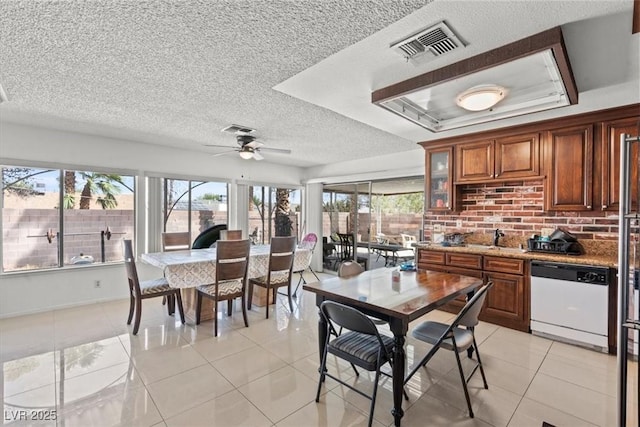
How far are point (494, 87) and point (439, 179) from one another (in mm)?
2080

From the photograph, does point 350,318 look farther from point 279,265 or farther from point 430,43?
point 279,265

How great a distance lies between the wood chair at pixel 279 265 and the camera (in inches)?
148

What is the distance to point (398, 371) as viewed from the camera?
1826mm

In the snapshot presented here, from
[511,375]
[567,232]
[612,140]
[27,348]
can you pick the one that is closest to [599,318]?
[567,232]

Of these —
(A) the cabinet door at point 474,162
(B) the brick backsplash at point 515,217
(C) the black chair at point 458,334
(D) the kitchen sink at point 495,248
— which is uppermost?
(A) the cabinet door at point 474,162

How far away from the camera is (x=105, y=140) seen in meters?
4.36

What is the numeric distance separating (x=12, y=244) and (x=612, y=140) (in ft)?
23.7

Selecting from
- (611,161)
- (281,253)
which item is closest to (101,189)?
(281,253)

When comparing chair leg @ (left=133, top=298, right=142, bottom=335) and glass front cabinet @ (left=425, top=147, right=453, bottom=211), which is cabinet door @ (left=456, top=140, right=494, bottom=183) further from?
chair leg @ (left=133, top=298, right=142, bottom=335)

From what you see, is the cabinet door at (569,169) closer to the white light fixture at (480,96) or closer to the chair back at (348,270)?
the white light fixture at (480,96)

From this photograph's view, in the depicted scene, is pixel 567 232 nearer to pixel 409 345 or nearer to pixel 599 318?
pixel 599 318

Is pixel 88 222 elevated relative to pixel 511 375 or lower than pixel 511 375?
elevated

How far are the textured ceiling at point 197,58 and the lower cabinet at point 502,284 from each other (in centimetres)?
189

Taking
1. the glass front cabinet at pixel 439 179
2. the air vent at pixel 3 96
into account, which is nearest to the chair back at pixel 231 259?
the air vent at pixel 3 96
